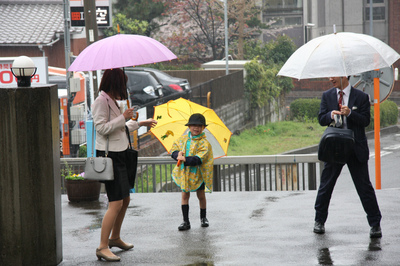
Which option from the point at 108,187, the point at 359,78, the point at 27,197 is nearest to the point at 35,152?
the point at 27,197

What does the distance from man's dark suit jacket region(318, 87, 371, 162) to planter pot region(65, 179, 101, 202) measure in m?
3.77

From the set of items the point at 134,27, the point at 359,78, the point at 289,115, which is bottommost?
the point at 289,115

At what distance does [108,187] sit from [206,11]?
3659 cm

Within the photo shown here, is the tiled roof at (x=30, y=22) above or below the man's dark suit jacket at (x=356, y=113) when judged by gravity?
above

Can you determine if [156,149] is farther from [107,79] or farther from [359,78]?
[107,79]

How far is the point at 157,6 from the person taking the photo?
3975 cm

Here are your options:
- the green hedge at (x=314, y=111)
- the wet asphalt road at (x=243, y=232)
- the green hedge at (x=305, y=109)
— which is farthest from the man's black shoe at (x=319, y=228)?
the green hedge at (x=305, y=109)

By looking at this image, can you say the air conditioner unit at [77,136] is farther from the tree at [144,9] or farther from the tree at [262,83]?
the tree at [144,9]

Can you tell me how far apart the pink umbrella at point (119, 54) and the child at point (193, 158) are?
0.96m

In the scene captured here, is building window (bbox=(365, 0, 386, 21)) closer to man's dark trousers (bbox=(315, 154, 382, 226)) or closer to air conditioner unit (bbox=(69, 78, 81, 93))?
air conditioner unit (bbox=(69, 78, 81, 93))

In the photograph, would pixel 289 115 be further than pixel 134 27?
Answer: No

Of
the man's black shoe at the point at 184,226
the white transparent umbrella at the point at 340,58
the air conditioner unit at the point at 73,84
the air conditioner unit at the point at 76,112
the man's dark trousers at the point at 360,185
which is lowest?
the man's black shoe at the point at 184,226

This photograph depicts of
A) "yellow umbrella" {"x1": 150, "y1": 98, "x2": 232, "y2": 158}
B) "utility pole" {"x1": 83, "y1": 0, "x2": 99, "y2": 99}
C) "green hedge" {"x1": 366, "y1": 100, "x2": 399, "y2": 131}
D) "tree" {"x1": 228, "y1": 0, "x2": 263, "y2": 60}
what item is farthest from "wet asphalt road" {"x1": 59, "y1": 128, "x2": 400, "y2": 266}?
"tree" {"x1": 228, "y1": 0, "x2": 263, "y2": 60}

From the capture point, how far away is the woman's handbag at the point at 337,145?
6016 mm
